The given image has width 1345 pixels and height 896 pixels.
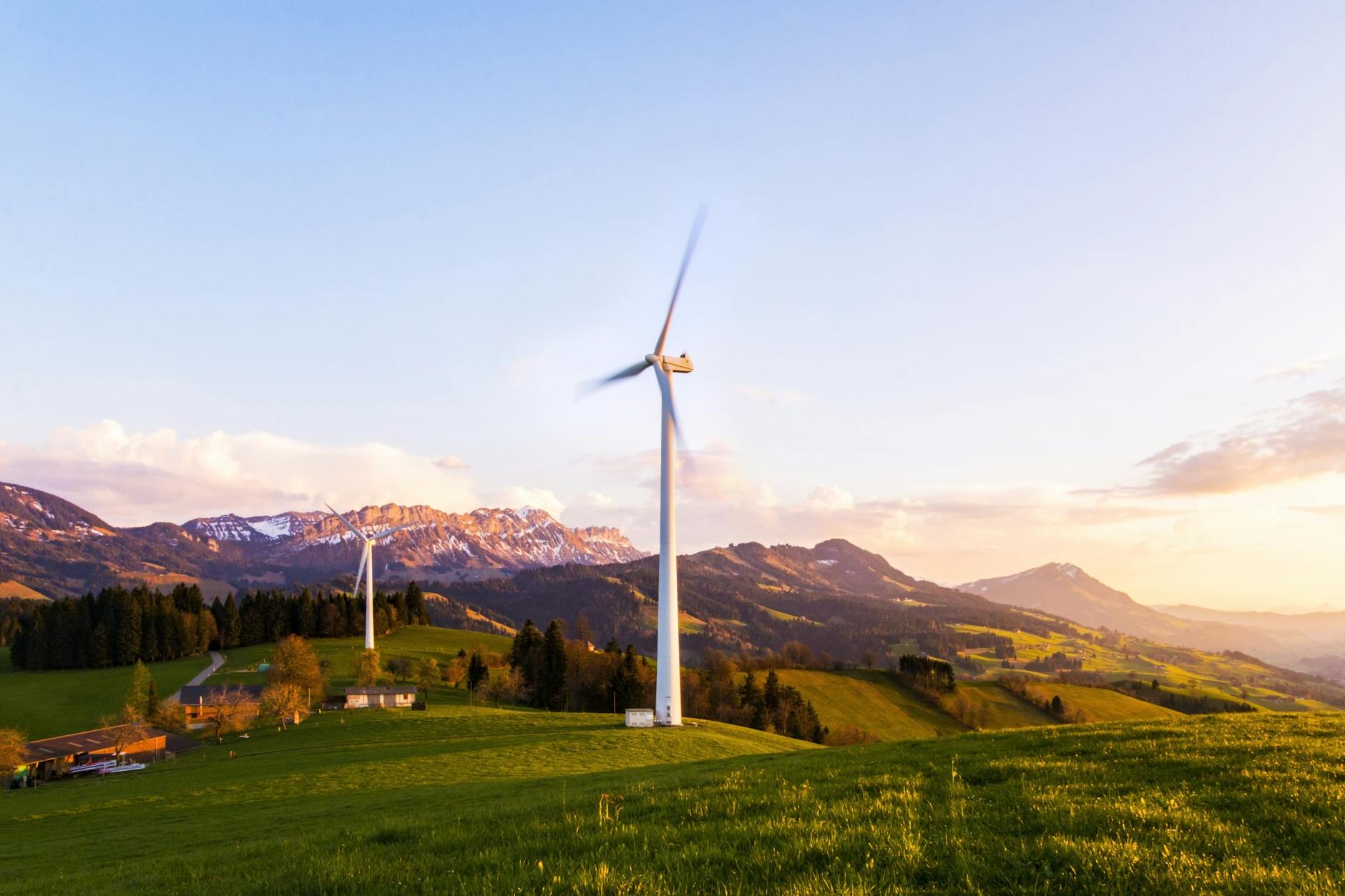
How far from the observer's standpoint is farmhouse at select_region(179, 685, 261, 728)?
105188mm

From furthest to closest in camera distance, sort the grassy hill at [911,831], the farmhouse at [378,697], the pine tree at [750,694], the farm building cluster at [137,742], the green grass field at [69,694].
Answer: the pine tree at [750,694], the farmhouse at [378,697], the green grass field at [69,694], the farm building cluster at [137,742], the grassy hill at [911,831]

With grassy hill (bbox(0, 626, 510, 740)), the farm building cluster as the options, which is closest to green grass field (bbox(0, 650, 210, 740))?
grassy hill (bbox(0, 626, 510, 740))

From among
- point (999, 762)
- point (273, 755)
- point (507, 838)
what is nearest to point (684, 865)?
point (507, 838)

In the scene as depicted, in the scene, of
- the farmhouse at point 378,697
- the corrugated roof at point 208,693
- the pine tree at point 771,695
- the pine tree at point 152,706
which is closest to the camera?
the pine tree at point 152,706

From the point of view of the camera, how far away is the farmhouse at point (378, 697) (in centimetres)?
12888

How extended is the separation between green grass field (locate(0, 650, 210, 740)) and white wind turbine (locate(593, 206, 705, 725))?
110895mm

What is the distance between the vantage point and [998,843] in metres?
10.1

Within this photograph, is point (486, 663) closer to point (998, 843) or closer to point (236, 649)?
point (236, 649)

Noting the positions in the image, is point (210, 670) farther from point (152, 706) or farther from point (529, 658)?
point (529, 658)

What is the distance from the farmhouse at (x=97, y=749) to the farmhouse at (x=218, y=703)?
5.29m

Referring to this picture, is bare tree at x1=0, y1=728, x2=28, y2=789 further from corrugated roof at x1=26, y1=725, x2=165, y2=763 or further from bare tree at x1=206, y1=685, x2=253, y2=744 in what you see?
bare tree at x1=206, y1=685, x2=253, y2=744

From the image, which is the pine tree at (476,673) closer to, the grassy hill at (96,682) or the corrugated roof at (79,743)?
the grassy hill at (96,682)

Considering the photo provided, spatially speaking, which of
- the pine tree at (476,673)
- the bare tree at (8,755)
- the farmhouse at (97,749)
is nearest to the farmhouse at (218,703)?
the farmhouse at (97,749)

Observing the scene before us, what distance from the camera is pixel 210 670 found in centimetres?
16675
